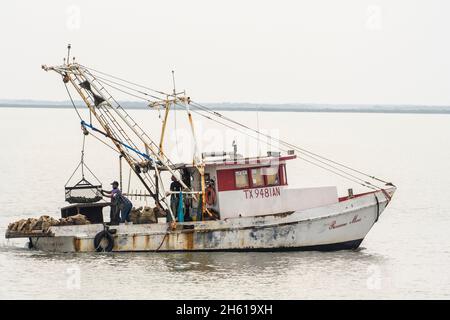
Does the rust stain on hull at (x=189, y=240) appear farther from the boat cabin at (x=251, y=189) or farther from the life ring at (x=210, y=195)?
the life ring at (x=210, y=195)

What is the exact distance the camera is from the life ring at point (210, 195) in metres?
28.0

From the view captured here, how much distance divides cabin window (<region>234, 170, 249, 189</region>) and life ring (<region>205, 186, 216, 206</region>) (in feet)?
2.47

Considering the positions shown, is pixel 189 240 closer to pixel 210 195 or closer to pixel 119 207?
pixel 210 195

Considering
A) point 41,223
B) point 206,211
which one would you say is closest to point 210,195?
point 206,211

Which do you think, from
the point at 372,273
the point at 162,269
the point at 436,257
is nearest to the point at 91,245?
the point at 162,269

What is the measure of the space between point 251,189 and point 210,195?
1.24 metres

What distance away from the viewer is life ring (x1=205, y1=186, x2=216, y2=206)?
27969 millimetres

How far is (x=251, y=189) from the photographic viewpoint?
1106 inches

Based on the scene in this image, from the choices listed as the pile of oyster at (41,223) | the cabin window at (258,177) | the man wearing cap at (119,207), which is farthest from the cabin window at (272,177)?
the pile of oyster at (41,223)

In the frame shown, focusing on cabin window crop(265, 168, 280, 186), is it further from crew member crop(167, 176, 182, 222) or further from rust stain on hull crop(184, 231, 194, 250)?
rust stain on hull crop(184, 231, 194, 250)
